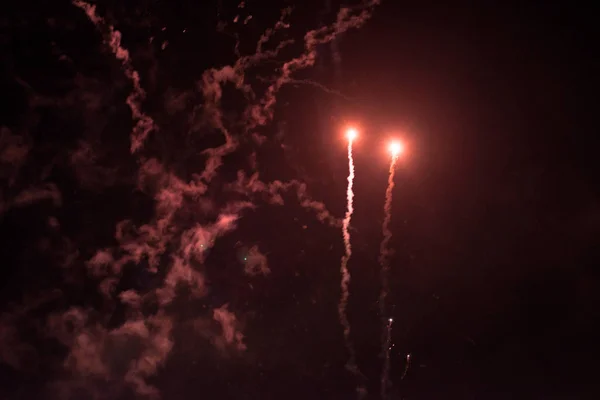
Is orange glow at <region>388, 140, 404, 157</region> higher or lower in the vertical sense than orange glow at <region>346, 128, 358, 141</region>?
lower

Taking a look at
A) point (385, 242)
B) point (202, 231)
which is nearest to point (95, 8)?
point (202, 231)

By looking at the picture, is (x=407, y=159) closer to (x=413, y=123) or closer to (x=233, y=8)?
(x=413, y=123)

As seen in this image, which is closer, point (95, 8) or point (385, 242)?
point (95, 8)

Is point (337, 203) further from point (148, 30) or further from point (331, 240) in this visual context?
point (148, 30)

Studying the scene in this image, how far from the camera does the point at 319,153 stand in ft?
28.6

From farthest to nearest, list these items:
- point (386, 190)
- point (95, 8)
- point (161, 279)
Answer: point (161, 279) < point (386, 190) < point (95, 8)

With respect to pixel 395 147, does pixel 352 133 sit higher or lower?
higher

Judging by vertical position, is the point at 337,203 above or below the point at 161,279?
above

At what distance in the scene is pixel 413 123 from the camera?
8633 millimetres

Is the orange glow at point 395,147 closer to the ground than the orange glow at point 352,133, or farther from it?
closer to the ground

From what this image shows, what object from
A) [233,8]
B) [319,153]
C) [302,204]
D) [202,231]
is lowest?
[202,231]

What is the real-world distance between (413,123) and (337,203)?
2201 millimetres

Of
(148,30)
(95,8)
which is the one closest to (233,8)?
(148,30)

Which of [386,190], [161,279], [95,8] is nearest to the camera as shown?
[95,8]
